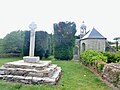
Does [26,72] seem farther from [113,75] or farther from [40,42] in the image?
[40,42]

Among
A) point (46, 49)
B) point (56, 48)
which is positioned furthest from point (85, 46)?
point (46, 49)

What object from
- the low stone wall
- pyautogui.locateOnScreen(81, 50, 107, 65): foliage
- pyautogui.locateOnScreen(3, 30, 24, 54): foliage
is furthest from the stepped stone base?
pyautogui.locateOnScreen(3, 30, 24, 54): foliage

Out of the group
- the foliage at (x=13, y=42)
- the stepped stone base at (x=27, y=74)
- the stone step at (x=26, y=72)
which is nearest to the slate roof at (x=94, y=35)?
the foliage at (x=13, y=42)

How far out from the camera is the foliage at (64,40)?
87.2 feet

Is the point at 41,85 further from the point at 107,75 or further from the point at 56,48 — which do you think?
the point at 56,48

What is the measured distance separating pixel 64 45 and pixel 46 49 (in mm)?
2986

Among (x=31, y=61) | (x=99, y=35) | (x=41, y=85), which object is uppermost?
(x=99, y=35)

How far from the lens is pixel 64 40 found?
26938 mm

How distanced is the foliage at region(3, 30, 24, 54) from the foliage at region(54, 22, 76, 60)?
244 inches

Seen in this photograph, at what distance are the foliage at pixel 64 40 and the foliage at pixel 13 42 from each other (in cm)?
621

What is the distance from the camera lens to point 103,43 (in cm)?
2673

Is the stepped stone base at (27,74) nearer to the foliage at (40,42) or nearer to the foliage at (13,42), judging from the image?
the foliage at (40,42)

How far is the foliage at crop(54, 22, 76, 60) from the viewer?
87.2 feet

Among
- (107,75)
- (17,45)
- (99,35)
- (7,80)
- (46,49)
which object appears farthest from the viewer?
(17,45)
